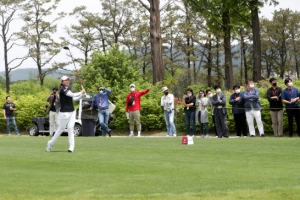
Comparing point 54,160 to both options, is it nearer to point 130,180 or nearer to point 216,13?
point 130,180

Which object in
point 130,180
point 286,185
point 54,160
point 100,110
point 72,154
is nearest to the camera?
point 286,185

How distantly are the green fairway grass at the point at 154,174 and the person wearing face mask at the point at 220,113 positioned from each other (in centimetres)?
839

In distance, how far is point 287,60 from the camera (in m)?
77.6

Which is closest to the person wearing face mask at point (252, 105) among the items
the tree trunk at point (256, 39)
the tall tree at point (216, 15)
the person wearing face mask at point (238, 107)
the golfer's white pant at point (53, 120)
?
the person wearing face mask at point (238, 107)

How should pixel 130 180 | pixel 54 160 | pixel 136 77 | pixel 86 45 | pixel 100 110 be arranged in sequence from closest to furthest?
1. pixel 130 180
2. pixel 54 160
3. pixel 100 110
4. pixel 136 77
5. pixel 86 45

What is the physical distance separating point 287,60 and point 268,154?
2507 inches

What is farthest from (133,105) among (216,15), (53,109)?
(216,15)

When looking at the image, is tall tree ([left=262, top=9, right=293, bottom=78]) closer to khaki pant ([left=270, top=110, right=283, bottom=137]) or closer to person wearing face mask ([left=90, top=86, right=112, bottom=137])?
person wearing face mask ([left=90, top=86, right=112, bottom=137])

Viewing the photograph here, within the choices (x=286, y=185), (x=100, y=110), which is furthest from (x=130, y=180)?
(x=100, y=110)

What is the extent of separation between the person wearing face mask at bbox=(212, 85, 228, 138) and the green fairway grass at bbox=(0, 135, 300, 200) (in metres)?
8.39

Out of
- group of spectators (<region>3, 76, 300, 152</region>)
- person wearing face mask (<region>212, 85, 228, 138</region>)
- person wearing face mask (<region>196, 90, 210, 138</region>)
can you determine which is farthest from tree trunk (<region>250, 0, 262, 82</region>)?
person wearing face mask (<region>212, 85, 228, 138</region>)

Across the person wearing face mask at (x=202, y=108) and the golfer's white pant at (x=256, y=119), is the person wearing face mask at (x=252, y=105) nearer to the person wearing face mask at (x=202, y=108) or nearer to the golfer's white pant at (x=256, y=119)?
the golfer's white pant at (x=256, y=119)

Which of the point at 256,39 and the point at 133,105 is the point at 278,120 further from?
the point at 256,39

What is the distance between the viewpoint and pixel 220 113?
2592cm
